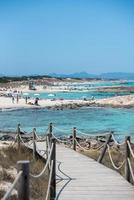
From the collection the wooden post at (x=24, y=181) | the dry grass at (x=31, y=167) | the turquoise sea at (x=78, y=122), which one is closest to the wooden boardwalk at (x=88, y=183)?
the dry grass at (x=31, y=167)

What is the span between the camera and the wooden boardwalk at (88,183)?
418 inches

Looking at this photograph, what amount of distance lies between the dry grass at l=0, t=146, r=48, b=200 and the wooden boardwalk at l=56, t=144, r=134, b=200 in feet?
1.25

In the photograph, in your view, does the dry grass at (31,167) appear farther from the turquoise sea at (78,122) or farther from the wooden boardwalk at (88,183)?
the turquoise sea at (78,122)

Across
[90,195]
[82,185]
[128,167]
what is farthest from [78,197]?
[128,167]

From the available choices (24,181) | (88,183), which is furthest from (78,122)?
(24,181)

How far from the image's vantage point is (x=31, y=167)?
14617 mm

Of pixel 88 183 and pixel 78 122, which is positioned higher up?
pixel 88 183

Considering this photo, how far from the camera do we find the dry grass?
11.3 m

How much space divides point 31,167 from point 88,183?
120 inches

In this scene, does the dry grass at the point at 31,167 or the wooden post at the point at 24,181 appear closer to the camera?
the wooden post at the point at 24,181

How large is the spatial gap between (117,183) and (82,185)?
0.82 metres

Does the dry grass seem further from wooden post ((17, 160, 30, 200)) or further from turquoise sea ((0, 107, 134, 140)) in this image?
turquoise sea ((0, 107, 134, 140))

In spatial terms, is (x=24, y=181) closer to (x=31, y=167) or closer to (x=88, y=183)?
(x=88, y=183)

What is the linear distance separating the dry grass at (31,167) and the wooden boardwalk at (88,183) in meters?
0.38
